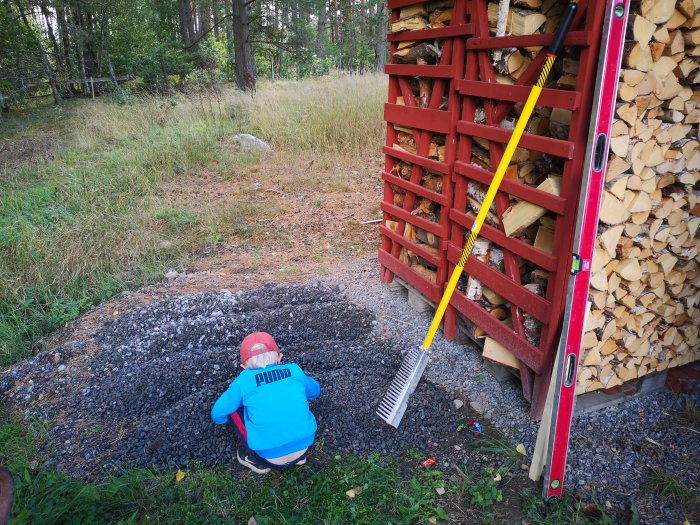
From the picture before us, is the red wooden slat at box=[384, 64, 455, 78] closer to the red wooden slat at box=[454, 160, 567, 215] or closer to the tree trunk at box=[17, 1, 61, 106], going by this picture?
the red wooden slat at box=[454, 160, 567, 215]

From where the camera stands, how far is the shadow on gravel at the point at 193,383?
296 cm

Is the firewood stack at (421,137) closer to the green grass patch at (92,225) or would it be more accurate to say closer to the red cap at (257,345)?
the red cap at (257,345)

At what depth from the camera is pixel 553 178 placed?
8.38ft

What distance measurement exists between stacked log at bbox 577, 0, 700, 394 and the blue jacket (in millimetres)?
1587

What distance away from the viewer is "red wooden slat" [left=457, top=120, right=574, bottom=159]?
2.38 m

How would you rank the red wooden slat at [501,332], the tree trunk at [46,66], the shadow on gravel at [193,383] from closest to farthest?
the red wooden slat at [501,332] → the shadow on gravel at [193,383] → the tree trunk at [46,66]

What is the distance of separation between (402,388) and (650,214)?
1701mm

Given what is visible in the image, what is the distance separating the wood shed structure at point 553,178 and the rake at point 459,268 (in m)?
0.08

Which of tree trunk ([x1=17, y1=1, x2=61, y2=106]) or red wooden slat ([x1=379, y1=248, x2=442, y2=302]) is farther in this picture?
tree trunk ([x1=17, y1=1, x2=61, y2=106])

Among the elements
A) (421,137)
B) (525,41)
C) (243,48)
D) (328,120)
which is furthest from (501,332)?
(243,48)

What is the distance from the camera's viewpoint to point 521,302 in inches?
114

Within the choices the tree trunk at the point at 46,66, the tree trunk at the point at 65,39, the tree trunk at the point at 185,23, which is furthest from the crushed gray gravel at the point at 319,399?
the tree trunk at the point at 185,23

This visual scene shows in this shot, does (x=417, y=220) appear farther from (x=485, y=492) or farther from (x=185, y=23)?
(x=185, y=23)

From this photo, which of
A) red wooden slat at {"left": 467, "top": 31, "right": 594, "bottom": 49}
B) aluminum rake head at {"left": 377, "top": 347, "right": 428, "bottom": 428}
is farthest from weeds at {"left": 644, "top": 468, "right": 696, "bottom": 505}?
red wooden slat at {"left": 467, "top": 31, "right": 594, "bottom": 49}
